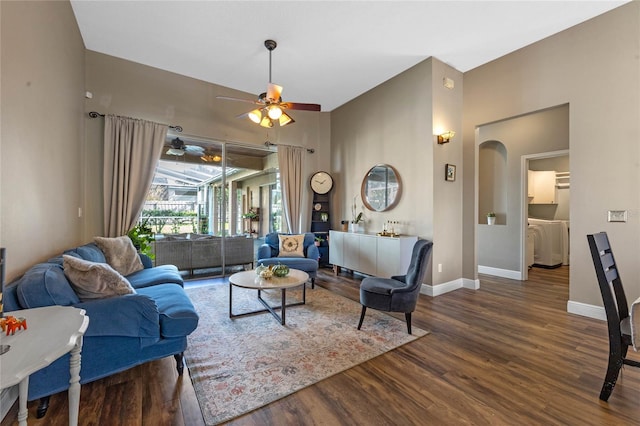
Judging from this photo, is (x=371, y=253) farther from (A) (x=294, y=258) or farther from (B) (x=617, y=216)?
(B) (x=617, y=216)

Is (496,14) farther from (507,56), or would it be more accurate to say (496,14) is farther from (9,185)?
(9,185)

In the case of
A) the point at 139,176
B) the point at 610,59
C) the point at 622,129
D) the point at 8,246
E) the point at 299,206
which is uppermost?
the point at 610,59

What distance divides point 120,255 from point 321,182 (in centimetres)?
382

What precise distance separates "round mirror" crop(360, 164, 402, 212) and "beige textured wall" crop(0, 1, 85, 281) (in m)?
4.24

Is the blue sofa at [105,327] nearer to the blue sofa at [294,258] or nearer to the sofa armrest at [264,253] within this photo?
the blue sofa at [294,258]

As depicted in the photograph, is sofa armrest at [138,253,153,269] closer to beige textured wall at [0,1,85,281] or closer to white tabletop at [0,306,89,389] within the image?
beige textured wall at [0,1,85,281]

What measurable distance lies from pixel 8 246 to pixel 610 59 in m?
5.71

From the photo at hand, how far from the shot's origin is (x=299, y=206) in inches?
232

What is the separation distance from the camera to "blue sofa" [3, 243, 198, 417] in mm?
1615

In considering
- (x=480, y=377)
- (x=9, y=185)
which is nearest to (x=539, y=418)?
(x=480, y=377)

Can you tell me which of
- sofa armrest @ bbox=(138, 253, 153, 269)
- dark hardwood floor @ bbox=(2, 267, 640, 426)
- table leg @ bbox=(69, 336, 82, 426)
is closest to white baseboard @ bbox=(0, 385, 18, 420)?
dark hardwood floor @ bbox=(2, 267, 640, 426)

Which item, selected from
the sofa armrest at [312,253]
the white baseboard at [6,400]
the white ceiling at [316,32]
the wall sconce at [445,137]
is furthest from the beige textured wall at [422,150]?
the white baseboard at [6,400]

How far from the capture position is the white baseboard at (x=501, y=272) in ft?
16.2

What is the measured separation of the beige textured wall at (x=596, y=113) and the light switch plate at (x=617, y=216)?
0.16 feet
